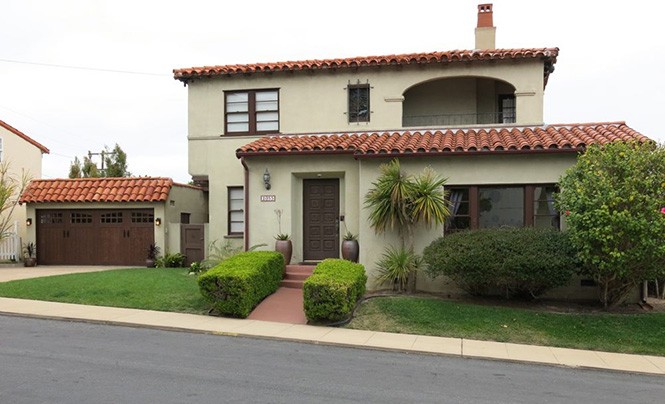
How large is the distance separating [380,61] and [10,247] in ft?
51.4

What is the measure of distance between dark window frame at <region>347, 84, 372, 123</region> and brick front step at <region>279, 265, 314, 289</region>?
5176 mm

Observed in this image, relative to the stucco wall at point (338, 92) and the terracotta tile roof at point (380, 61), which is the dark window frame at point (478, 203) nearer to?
the stucco wall at point (338, 92)

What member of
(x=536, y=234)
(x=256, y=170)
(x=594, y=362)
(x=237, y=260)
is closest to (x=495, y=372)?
(x=594, y=362)

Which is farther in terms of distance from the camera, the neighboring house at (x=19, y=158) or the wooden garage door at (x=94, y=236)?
the neighboring house at (x=19, y=158)

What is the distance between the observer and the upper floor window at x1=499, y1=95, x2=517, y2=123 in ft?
52.7

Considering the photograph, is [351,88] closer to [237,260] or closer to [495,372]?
[237,260]

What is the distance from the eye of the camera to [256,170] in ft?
46.2

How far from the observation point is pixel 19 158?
2167cm

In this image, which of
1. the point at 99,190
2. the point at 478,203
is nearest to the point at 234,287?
the point at 478,203

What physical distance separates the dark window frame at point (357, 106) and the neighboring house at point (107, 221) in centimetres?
675

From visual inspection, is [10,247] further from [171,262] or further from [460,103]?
[460,103]

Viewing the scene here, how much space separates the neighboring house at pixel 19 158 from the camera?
2036 cm

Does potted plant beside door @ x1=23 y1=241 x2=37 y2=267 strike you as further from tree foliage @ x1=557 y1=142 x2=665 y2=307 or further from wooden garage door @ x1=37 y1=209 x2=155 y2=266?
tree foliage @ x1=557 y1=142 x2=665 y2=307

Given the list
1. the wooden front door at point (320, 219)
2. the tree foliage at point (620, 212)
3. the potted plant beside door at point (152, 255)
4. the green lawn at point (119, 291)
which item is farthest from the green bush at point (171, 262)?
the tree foliage at point (620, 212)
